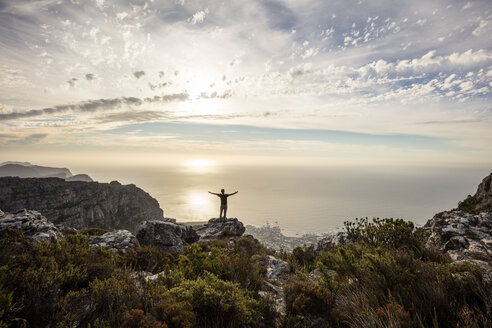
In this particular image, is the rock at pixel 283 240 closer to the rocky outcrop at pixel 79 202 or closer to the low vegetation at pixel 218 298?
the rocky outcrop at pixel 79 202

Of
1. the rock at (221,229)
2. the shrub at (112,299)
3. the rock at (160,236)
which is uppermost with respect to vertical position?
the shrub at (112,299)

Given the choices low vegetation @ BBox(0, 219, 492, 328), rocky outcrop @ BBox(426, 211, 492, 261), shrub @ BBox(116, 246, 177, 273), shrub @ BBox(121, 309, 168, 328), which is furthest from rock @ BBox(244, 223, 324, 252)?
shrub @ BBox(121, 309, 168, 328)

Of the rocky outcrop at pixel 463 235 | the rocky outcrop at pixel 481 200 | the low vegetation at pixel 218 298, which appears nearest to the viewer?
the low vegetation at pixel 218 298

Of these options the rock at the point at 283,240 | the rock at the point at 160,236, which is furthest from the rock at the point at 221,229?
the rock at the point at 283,240

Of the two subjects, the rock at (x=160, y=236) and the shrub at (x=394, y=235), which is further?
the rock at (x=160, y=236)

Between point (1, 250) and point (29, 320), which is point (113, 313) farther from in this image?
point (1, 250)

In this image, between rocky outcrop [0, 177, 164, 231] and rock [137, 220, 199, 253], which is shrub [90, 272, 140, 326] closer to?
rock [137, 220, 199, 253]

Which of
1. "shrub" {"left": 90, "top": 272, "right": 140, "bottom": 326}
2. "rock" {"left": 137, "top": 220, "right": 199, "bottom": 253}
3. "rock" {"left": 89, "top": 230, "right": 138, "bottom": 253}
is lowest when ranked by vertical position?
"rock" {"left": 137, "top": 220, "right": 199, "bottom": 253}
